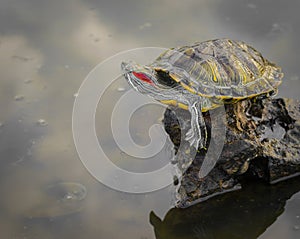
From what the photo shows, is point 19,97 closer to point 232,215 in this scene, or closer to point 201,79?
point 201,79

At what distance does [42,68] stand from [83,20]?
628 millimetres

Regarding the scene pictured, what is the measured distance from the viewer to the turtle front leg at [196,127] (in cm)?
311

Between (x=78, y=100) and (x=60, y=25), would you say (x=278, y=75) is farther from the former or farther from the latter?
(x=60, y=25)

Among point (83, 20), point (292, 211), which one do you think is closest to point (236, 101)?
point (292, 211)

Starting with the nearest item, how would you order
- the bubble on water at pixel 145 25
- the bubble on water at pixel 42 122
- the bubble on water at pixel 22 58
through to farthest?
the bubble on water at pixel 42 122
the bubble on water at pixel 22 58
the bubble on water at pixel 145 25

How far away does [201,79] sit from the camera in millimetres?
3137

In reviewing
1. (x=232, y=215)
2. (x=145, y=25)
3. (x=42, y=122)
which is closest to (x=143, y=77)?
(x=42, y=122)

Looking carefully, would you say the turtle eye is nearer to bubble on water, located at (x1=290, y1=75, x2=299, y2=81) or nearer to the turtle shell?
the turtle shell

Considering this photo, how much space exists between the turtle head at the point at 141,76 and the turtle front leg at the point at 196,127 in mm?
288

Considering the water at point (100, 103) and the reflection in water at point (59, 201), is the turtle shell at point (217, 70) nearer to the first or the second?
the water at point (100, 103)

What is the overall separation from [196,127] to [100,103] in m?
0.96

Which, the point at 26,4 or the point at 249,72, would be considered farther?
the point at 26,4

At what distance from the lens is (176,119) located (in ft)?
10.9

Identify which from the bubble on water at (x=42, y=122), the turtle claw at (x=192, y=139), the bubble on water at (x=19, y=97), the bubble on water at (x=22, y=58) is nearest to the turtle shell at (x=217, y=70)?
the turtle claw at (x=192, y=139)
